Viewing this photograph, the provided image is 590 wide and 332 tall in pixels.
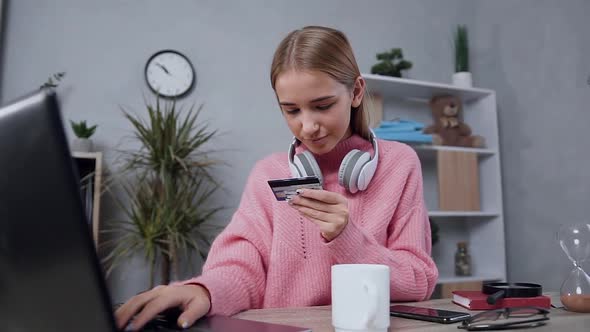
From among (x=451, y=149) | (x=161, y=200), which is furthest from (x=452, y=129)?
(x=161, y=200)

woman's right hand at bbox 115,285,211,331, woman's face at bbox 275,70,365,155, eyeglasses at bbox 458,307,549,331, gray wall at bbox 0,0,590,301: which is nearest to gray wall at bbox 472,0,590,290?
gray wall at bbox 0,0,590,301

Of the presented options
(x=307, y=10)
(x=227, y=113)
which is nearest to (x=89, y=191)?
(x=227, y=113)

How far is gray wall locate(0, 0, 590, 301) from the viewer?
2.57 m

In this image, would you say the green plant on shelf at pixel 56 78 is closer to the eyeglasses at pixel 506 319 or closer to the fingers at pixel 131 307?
the fingers at pixel 131 307

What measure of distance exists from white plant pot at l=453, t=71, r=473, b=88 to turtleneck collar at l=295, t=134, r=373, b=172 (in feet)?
6.72

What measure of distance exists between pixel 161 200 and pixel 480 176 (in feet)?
6.48

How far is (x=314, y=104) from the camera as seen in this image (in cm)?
108

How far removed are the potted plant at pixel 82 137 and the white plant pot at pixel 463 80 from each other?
212cm

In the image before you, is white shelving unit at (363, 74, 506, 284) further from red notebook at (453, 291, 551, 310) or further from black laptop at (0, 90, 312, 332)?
black laptop at (0, 90, 312, 332)

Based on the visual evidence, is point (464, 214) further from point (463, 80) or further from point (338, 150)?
point (338, 150)

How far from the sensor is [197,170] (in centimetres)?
262

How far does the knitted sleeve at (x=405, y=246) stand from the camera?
0.94 metres

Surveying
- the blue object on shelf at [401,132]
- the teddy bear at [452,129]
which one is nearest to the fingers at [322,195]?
the blue object on shelf at [401,132]

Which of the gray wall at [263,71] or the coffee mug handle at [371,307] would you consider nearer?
the coffee mug handle at [371,307]
